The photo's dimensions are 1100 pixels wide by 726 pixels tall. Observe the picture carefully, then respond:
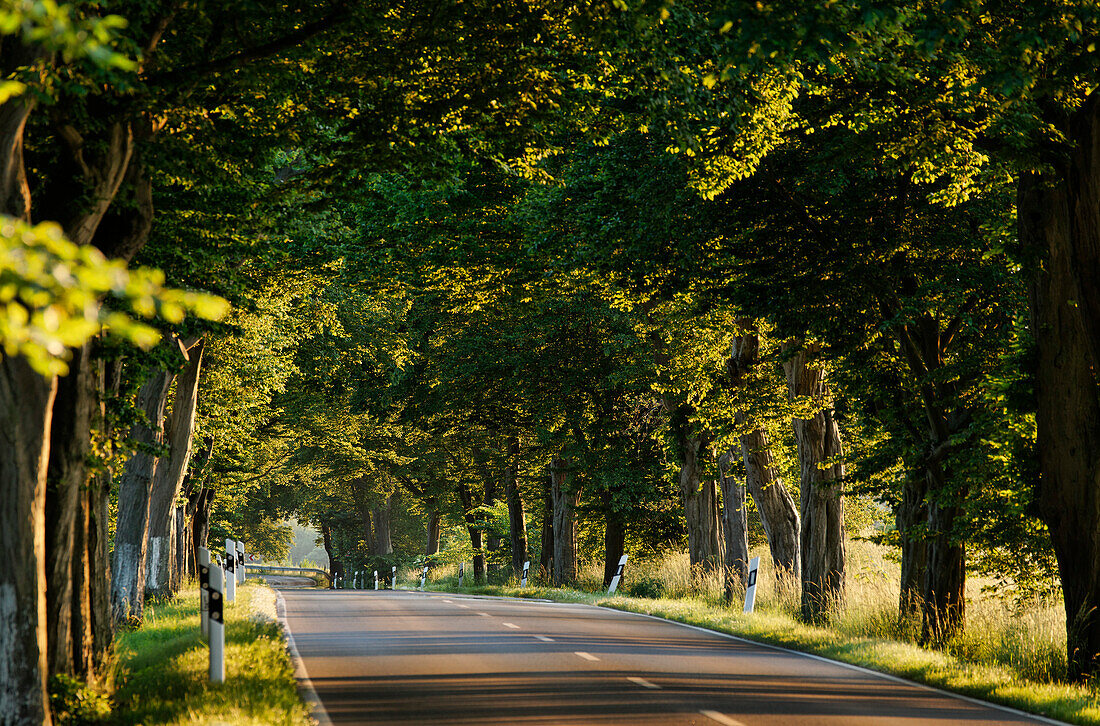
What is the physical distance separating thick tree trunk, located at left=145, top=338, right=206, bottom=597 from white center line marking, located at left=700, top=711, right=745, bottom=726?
13.4 m

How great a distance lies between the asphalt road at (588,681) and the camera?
9.30 m

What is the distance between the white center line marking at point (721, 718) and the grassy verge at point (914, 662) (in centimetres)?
323

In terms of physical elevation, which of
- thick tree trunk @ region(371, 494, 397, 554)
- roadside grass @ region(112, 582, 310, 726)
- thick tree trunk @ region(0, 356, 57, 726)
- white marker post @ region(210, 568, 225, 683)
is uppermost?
thick tree trunk @ region(0, 356, 57, 726)

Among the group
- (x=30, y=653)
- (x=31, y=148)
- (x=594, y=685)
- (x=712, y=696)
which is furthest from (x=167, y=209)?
(x=712, y=696)

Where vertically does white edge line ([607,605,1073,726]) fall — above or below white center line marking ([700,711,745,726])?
below

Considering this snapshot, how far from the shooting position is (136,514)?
755 inches

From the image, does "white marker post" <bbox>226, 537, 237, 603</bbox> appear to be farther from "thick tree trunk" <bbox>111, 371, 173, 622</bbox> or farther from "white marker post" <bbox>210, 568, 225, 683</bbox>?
"white marker post" <bbox>210, 568, 225, 683</bbox>

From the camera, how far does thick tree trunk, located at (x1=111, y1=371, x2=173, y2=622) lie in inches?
738

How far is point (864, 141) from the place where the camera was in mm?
13227

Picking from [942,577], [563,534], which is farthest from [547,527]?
[942,577]

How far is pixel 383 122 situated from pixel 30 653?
5804mm

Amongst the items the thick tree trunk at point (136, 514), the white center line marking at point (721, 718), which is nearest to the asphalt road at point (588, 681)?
the white center line marking at point (721, 718)

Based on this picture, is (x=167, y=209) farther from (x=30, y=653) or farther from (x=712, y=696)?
(x=712, y=696)

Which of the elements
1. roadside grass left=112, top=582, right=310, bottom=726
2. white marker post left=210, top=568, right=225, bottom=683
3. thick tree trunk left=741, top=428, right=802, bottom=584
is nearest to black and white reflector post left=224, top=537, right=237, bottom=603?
roadside grass left=112, top=582, right=310, bottom=726
